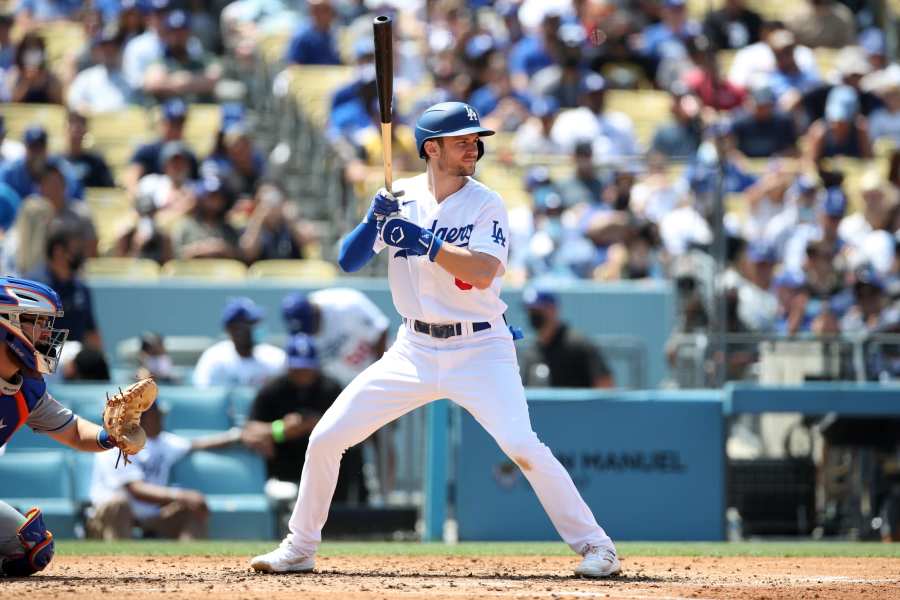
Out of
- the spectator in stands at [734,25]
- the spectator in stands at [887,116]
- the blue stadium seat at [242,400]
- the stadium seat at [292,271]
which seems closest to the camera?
the blue stadium seat at [242,400]

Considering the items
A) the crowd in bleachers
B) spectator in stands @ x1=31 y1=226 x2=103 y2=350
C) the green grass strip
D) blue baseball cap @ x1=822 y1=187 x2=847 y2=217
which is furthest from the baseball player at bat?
blue baseball cap @ x1=822 y1=187 x2=847 y2=217

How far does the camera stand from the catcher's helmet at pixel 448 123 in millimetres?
6754

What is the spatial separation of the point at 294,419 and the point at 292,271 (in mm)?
2802

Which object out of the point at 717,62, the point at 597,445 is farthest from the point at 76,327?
the point at 717,62

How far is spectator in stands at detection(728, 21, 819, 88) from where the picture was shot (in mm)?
16812

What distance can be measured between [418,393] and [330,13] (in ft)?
32.3

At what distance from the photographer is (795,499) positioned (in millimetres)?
10992

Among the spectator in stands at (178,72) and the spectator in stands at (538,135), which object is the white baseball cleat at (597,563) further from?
the spectator in stands at (178,72)

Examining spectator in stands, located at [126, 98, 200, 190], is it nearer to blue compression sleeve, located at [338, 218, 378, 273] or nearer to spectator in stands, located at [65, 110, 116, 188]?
spectator in stands, located at [65, 110, 116, 188]

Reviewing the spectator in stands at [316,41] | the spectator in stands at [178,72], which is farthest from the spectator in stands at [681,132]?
the spectator in stands at [178,72]

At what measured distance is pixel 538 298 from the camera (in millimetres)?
11742

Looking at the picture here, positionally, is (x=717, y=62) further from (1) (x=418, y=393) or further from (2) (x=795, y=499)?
(1) (x=418, y=393)

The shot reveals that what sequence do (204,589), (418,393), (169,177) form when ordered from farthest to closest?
(169,177) → (418,393) → (204,589)

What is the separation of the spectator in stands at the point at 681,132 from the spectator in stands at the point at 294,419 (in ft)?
17.2
